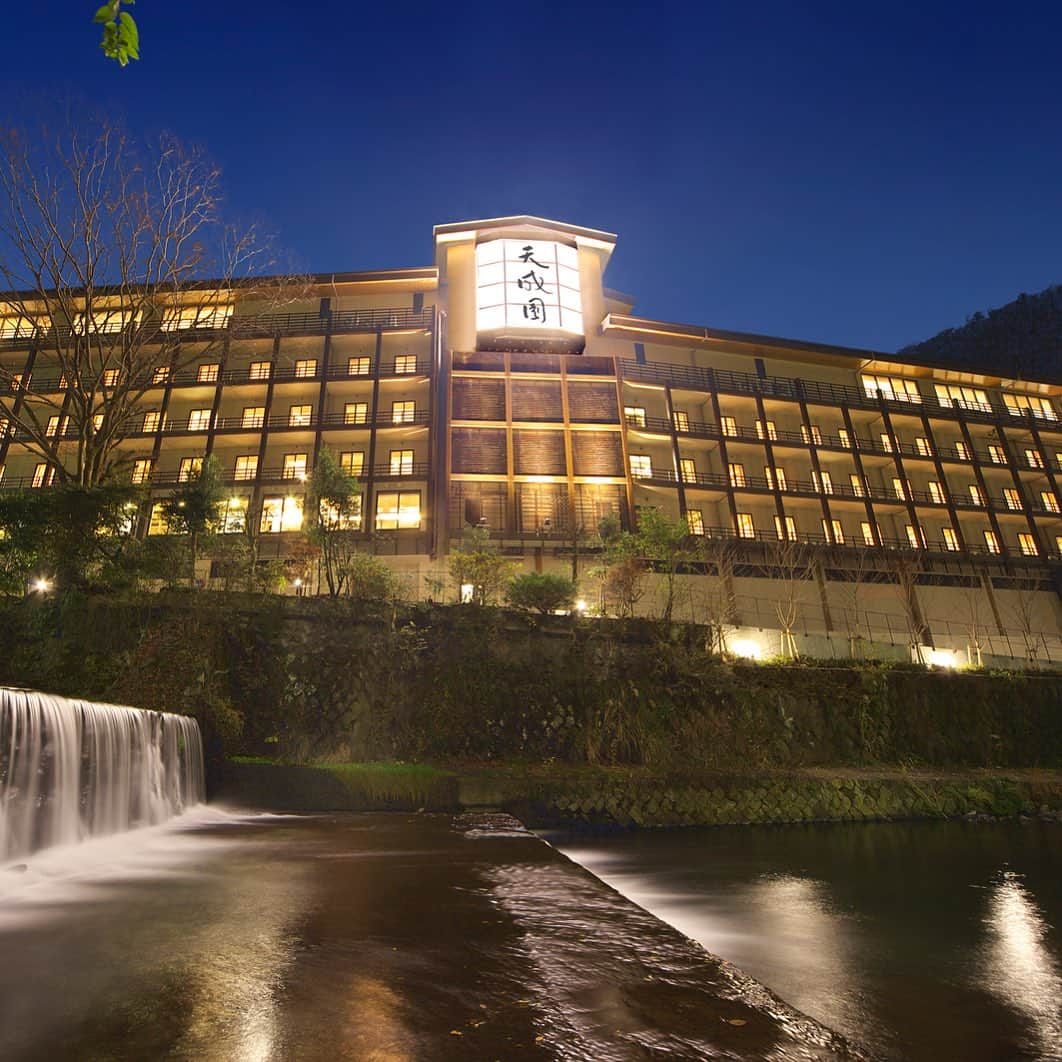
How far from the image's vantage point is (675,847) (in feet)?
45.5

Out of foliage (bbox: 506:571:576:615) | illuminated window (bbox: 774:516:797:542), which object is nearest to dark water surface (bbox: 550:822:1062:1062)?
foliage (bbox: 506:571:576:615)

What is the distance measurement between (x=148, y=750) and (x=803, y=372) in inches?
1636

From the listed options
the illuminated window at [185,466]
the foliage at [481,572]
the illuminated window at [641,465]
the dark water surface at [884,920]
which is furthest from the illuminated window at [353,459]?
the dark water surface at [884,920]

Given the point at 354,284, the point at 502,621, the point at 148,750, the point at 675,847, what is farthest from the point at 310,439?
the point at 675,847

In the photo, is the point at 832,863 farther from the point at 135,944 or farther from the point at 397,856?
the point at 135,944

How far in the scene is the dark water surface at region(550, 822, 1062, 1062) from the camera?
5.20 meters

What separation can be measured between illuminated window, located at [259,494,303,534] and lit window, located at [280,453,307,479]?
1.33m

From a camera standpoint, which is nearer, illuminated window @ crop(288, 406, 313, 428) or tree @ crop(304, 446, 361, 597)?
tree @ crop(304, 446, 361, 597)

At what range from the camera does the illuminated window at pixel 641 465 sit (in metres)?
35.9

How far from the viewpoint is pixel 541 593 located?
22938mm

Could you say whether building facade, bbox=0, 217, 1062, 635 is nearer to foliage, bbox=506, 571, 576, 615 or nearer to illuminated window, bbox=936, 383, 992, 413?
illuminated window, bbox=936, 383, 992, 413

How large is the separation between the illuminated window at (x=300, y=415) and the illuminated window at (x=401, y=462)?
16.6 ft

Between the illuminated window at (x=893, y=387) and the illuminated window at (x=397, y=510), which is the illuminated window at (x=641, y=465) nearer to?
the illuminated window at (x=397, y=510)

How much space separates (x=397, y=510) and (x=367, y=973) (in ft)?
96.9
